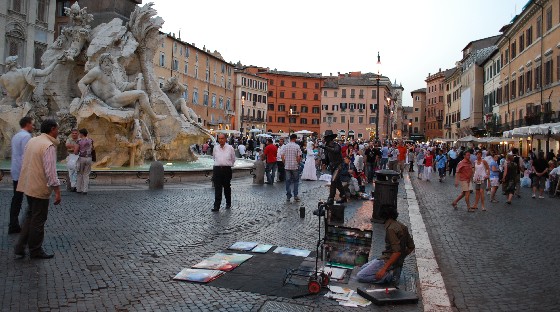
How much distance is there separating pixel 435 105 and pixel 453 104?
3179 centimetres

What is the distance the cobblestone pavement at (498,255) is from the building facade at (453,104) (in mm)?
58280

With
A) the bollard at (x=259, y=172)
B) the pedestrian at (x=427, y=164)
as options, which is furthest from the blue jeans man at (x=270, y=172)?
the pedestrian at (x=427, y=164)

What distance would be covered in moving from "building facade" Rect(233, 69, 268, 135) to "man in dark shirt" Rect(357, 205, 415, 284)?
75.8 m

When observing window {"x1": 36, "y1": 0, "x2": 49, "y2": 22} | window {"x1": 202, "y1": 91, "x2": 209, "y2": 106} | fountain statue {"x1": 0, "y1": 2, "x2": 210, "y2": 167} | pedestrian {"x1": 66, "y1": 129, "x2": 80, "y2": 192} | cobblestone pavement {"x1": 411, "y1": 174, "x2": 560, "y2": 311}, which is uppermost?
window {"x1": 36, "y1": 0, "x2": 49, "y2": 22}

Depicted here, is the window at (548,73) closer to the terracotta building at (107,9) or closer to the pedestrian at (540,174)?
the pedestrian at (540,174)

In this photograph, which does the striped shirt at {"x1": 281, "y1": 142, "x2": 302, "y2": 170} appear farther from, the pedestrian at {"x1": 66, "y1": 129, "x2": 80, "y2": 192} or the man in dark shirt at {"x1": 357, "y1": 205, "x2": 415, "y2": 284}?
the man in dark shirt at {"x1": 357, "y1": 205, "x2": 415, "y2": 284}

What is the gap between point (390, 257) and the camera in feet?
18.2

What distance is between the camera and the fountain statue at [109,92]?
16.5 meters

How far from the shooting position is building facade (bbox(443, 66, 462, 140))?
69.8 meters

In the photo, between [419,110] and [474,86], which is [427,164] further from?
[419,110]

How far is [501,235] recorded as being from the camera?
9.16 meters

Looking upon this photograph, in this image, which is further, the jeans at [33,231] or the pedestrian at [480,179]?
the pedestrian at [480,179]

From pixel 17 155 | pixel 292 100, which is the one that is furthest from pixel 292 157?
pixel 292 100

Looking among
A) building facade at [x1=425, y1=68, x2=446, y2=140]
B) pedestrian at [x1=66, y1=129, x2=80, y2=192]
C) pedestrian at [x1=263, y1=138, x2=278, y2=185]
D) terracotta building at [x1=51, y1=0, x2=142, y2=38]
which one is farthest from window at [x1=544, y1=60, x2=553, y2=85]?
building facade at [x1=425, y1=68, x2=446, y2=140]
